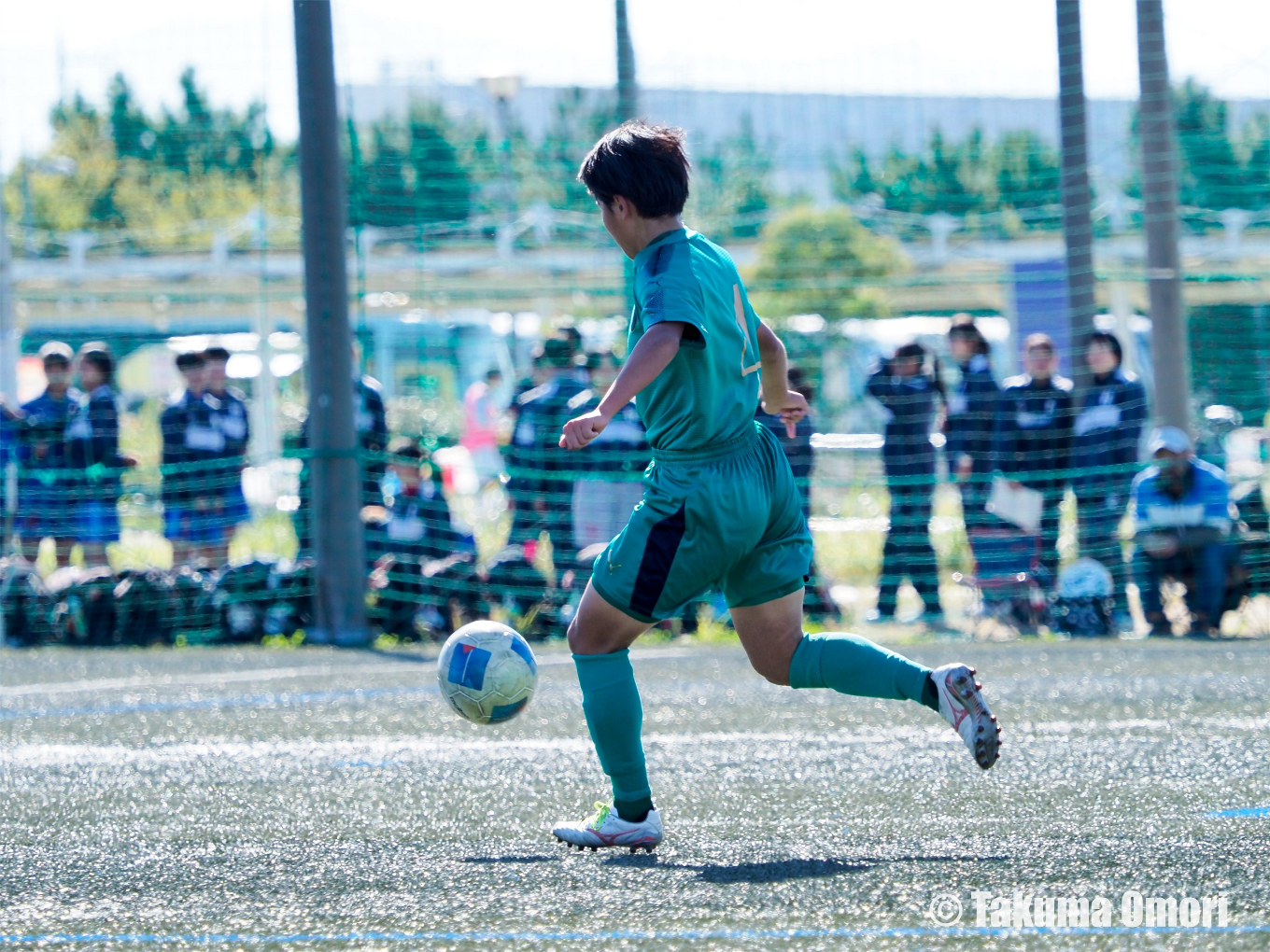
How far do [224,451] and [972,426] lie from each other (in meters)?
4.61

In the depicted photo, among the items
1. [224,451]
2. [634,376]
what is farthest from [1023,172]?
[634,376]

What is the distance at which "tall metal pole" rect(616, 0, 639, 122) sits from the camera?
1031 cm

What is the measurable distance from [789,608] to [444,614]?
18.4ft

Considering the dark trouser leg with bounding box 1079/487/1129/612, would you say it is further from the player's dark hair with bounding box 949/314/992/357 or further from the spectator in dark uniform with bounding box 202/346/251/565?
the spectator in dark uniform with bounding box 202/346/251/565

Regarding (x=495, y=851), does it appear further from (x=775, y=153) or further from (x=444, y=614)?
(x=775, y=153)

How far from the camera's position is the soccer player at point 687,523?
356cm

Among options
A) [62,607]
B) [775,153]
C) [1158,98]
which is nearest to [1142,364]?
[775,153]

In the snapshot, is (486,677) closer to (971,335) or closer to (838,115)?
(971,335)

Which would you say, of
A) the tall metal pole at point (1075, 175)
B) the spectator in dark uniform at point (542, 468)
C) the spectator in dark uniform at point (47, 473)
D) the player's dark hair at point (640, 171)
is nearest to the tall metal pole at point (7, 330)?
the spectator in dark uniform at point (47, 473)

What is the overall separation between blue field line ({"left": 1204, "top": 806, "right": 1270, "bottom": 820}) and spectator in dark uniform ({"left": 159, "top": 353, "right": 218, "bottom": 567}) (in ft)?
24.1

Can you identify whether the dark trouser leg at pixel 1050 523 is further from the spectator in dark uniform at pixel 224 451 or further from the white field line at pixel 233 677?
the spectator in dark uniform at pixel 224 451

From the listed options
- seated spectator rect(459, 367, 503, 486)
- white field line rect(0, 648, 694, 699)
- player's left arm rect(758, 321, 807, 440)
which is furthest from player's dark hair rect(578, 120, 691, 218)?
seated spectator rect(459, 367, 503, 486)

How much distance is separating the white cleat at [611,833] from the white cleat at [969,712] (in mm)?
707

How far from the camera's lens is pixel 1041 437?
9328mm
